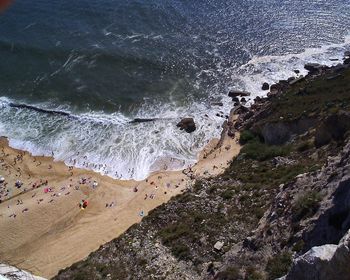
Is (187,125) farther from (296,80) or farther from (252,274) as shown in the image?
(252,274)

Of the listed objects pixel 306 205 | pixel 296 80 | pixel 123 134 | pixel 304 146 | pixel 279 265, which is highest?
pixel 306 205

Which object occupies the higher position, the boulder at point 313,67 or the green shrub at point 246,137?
the boulder at point 313,67

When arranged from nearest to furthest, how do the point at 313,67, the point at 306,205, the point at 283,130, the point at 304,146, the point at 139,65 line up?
the point at 306,205, the point at 304,146, the point at 283,130, the point at 313,67, the point at 139,65

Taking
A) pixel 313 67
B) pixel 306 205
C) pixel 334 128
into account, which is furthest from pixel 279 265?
pixel 313 67

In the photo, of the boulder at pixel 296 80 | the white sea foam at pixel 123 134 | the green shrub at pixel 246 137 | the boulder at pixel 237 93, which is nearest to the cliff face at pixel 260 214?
the green shrub at pixel 246 137

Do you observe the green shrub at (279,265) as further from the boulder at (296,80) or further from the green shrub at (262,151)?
the boulder at (296,80)
